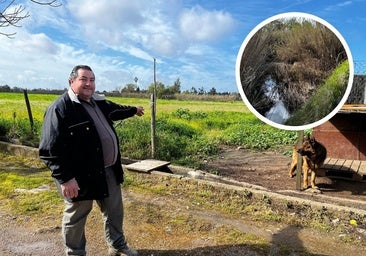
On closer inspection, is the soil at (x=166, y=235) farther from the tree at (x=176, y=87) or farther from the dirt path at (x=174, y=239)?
the tree at (x=176, y=87)

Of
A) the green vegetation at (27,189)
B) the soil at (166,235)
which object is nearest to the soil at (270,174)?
the soil at (166,235)

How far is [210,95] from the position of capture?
192ft

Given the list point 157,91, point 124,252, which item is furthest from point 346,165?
point 157,91

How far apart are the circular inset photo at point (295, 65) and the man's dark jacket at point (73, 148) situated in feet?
5.06

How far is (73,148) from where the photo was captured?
2863 mm

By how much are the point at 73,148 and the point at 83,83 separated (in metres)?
0.58

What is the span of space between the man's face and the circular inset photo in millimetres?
1425

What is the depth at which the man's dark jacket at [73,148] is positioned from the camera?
278 cm

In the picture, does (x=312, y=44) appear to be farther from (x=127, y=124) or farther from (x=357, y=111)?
(x=127, y=124)

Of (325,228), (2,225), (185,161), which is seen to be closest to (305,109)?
(325,228)

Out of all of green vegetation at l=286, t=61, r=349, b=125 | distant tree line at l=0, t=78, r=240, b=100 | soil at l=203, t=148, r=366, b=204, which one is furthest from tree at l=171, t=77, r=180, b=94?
green vegetation at l=286, t=61, r=349, b=125

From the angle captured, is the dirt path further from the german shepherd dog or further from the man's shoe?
the german shepherd dog

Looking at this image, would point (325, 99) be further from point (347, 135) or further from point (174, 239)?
point (347, 135)

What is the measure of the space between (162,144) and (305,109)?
6941 mm
